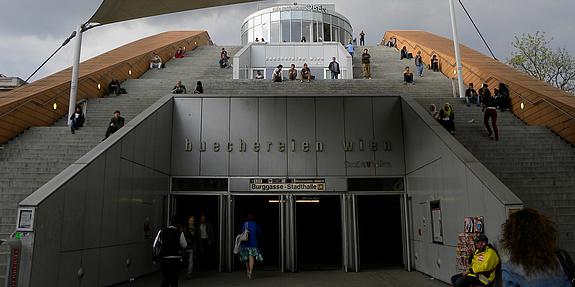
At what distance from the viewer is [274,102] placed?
1355 cm

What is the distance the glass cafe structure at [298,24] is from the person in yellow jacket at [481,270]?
121 ft

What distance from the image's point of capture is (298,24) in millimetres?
42500

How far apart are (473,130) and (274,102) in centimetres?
588

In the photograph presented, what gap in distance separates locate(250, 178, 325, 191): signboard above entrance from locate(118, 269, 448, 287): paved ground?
7.71 feet

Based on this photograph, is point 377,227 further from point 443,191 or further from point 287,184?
point 443,191

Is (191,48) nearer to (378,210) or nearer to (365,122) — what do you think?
(378,210)

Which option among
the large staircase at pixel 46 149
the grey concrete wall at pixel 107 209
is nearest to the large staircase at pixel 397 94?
the large staircase at pixel 46 149

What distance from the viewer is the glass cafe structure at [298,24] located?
42.5 m

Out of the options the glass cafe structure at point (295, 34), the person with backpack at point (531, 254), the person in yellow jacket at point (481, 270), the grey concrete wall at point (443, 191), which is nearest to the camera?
the person with backpack at point (531, 254)

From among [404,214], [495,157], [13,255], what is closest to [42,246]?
[13,255]

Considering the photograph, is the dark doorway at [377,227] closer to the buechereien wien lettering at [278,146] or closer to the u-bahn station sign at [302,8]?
the buechereien wien lettering at [278,146]

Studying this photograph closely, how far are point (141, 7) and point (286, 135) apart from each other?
5.23m

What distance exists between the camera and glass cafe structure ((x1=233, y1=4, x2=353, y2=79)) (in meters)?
30.8

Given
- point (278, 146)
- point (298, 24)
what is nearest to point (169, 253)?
point (278, 146)
